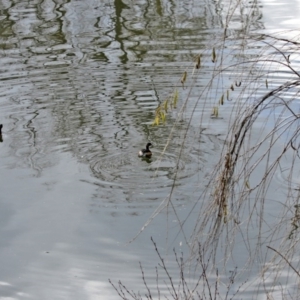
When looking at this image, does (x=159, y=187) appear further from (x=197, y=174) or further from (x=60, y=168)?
(x=60, y=168)

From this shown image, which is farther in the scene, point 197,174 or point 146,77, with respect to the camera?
point 146,77

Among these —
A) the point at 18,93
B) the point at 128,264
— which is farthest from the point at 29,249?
the point at 18,93

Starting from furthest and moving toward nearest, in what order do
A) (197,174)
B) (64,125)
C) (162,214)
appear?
(64,125)
(197,174)
(162,214)

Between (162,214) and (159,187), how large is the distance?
1.57 ft

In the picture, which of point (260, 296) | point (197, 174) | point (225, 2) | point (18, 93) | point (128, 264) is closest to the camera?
point (260, 296)

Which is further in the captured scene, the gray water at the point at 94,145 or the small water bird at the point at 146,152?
the small water bird at the point at 146,152

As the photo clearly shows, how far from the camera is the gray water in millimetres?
5871

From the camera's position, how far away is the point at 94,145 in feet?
26.6

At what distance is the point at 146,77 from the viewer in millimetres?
10578

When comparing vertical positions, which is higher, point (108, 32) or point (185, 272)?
point (185, 272)

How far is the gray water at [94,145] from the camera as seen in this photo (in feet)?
19.3

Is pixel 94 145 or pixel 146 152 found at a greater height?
pixel 146 152

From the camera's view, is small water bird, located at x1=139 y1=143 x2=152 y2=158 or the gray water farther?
small water bird, located at x1=139 y1=143 x2=152 y2=158

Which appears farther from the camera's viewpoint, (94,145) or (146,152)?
(94,145)
